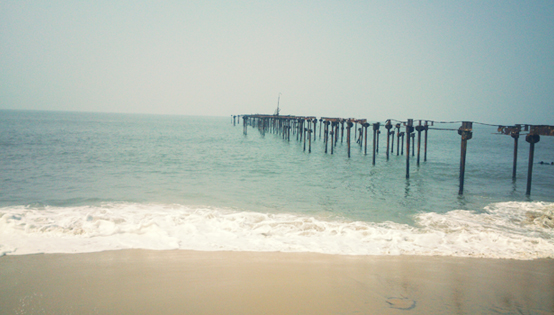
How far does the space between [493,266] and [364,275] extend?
2353 millimetres

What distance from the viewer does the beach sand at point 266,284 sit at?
3824 mm

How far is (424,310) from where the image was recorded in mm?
3805

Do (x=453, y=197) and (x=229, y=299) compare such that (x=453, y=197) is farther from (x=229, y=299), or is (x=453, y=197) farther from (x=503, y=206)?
(x=229, y=299)

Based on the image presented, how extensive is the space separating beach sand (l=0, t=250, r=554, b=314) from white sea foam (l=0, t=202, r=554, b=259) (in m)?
0.45

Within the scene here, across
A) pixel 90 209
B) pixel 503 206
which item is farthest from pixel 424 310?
pixel 503 206

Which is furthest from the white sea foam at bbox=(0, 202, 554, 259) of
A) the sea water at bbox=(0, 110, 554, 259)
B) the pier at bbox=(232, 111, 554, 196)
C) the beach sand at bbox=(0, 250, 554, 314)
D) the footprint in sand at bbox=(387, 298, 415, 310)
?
the pier at bbox=(232, 111, 554, 196)

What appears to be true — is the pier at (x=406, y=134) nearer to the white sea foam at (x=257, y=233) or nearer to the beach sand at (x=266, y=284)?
the white sea foam at (x=257, y=233)

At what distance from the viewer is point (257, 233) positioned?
7.05m

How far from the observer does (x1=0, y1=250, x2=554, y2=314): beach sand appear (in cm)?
382

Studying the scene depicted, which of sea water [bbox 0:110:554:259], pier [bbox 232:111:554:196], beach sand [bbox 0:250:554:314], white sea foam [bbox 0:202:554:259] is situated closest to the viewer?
beach sand [bbox 0:250:554:314]

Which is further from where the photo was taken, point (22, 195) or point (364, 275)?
point (22, 195)

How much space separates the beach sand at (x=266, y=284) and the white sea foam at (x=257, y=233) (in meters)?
0.45

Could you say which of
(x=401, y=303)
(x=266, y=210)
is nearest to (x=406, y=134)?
(x=266, y=210)

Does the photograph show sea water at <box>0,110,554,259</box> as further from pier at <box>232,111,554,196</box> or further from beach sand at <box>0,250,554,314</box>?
pier at <box>232,111,554,196</box>
